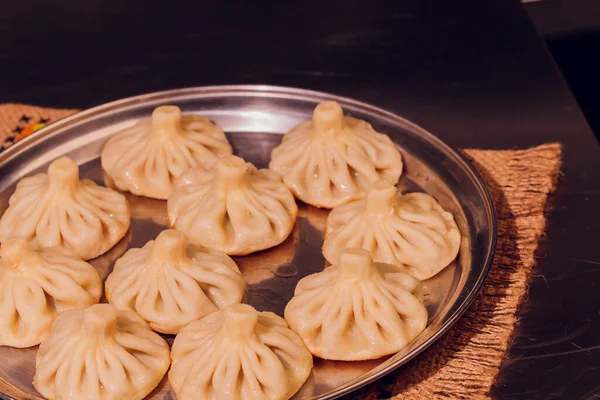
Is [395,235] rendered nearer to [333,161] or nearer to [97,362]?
[333,161]

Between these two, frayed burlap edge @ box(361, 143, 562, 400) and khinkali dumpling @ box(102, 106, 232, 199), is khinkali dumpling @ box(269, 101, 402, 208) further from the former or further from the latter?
frayed burlap edge @ box(361, 143, 562, 400)

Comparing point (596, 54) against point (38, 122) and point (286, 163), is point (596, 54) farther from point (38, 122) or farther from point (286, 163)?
point (38, 122)

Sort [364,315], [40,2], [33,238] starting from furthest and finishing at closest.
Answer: [40,2] → [33,238] → [364,315]

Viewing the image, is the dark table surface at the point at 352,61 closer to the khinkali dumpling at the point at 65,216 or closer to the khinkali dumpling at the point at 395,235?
the khinkali dumpling at the point at 395,235

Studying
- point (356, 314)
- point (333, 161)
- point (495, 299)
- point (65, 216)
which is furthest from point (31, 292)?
point (495, 299)

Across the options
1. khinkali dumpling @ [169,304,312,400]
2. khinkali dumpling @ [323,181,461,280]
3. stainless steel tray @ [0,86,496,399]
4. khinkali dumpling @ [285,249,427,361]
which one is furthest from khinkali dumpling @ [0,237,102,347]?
khinkali dumpling @ [323,181,461,280]

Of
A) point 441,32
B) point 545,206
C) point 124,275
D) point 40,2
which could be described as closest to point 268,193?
point 124,275

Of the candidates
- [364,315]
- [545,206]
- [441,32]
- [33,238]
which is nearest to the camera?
[364,315]
